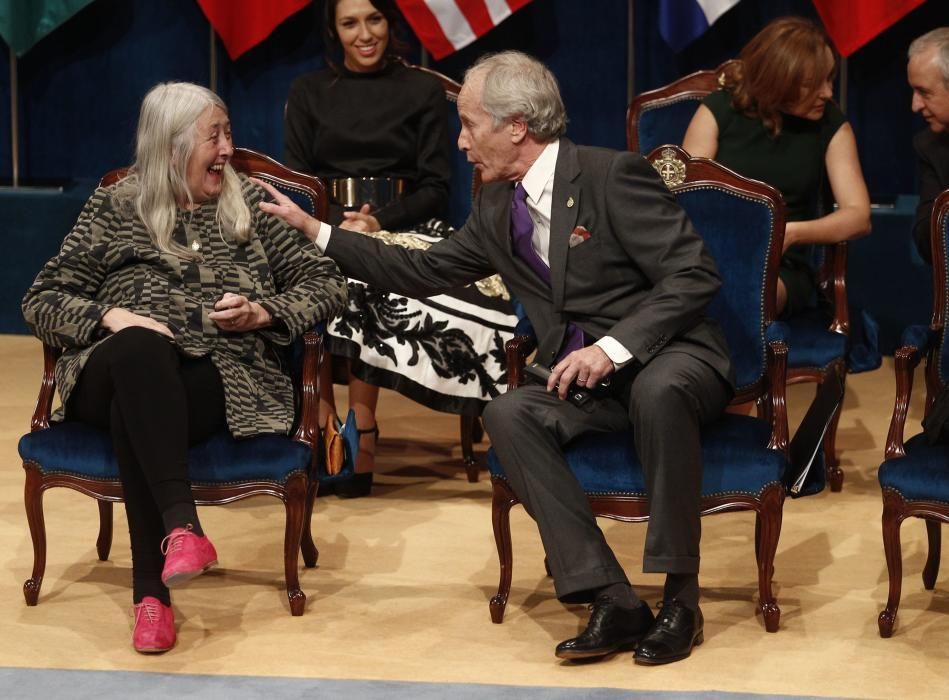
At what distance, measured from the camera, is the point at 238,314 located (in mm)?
3863

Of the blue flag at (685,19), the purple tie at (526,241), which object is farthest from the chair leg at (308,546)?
the blue flag at (685,19)

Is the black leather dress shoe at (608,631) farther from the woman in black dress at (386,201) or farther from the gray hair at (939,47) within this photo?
the gray hair at (939,47)

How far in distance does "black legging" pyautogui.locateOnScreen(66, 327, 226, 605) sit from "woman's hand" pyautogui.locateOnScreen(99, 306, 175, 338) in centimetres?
4

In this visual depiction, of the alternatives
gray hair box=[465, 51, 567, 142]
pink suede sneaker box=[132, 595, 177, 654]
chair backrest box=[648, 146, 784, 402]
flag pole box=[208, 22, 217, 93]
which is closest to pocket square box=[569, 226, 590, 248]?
gray hair box=[465, 51, 567, 142]

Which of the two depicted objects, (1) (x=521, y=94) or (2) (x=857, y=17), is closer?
(1) (x=521, y=94)

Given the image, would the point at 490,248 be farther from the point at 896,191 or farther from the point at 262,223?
the point at 896,191

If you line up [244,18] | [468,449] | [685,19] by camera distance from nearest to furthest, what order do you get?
[468,449] < [685,19] < [244,18]

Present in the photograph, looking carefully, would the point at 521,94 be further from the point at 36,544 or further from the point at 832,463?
the point at 832,463

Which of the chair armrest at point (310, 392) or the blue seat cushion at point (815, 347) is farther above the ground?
the chair armrest at point (310, 392)

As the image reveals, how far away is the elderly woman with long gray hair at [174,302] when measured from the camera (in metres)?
3.71

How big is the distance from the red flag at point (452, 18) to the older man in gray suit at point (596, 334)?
9.36ft

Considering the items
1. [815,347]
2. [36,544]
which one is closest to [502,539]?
[36,544]

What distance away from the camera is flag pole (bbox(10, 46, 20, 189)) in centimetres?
736

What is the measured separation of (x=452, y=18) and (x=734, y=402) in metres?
3.09
